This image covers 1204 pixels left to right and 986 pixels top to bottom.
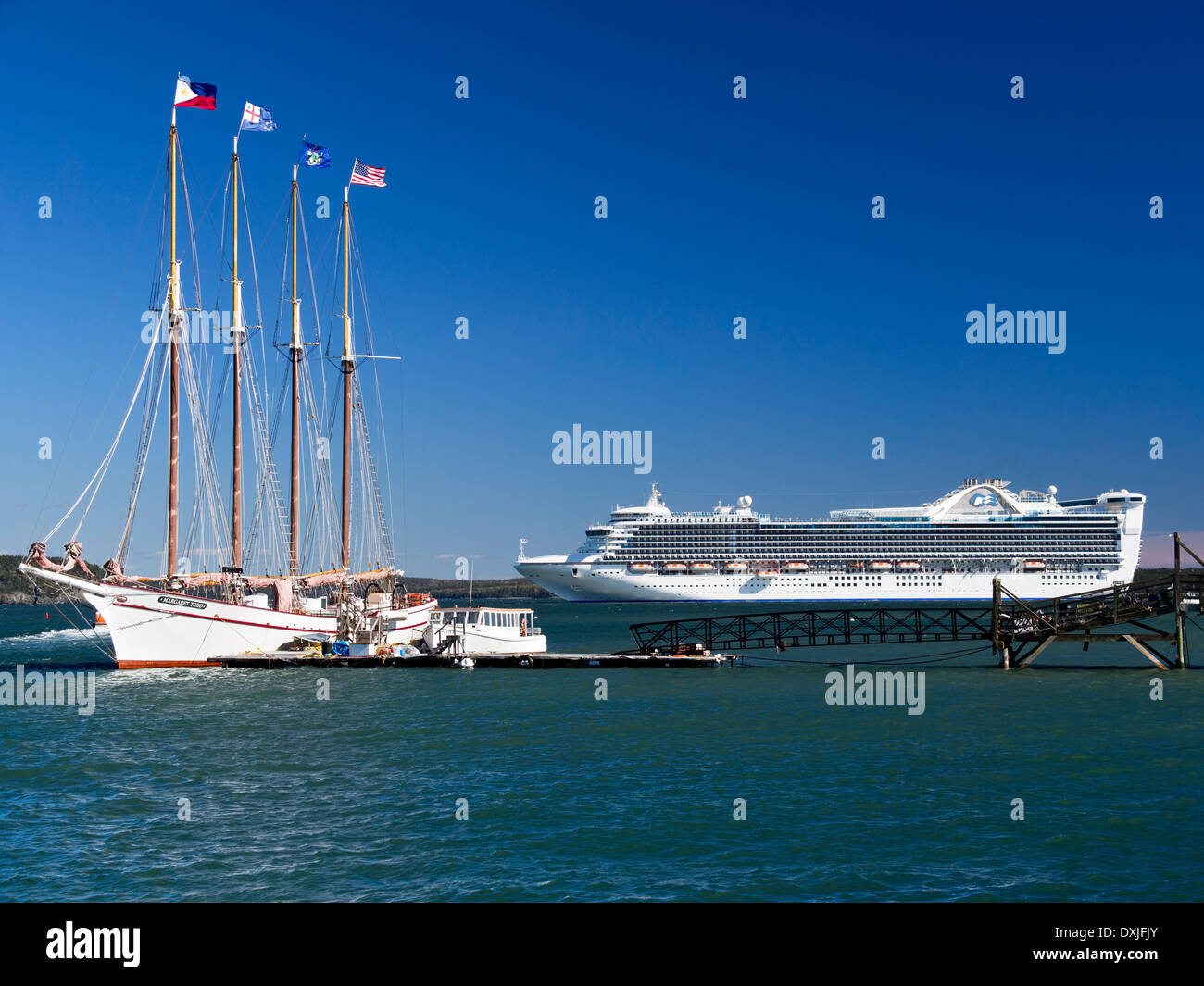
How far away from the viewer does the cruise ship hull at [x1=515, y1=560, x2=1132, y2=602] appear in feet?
502

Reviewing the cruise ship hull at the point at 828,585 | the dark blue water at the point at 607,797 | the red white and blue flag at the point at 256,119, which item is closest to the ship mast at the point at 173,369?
the red white and blue flag at the point at 256,119

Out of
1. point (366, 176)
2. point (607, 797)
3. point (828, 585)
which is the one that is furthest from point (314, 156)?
point (828, 585)

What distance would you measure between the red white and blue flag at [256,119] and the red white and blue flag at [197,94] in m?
5.00

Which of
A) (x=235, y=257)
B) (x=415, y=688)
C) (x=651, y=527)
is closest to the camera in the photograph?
(x=415, y=688)

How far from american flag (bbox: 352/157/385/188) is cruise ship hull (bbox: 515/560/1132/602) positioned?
10202 centimetres

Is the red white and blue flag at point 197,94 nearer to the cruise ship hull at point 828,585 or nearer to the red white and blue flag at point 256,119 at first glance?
the red white and blue flag at point 256,119

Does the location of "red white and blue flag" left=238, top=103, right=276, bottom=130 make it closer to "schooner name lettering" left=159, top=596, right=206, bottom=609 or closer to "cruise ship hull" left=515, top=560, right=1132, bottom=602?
"schooner name lettering" left=159, top=596, right=206, bottom=609

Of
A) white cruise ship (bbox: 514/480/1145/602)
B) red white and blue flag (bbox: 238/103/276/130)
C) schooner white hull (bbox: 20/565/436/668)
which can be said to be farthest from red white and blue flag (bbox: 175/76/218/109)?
white cruise ship (bbox: 514/480/1145/602)

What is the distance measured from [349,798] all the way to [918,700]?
21.8 metres

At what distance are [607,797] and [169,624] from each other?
35.2 m
